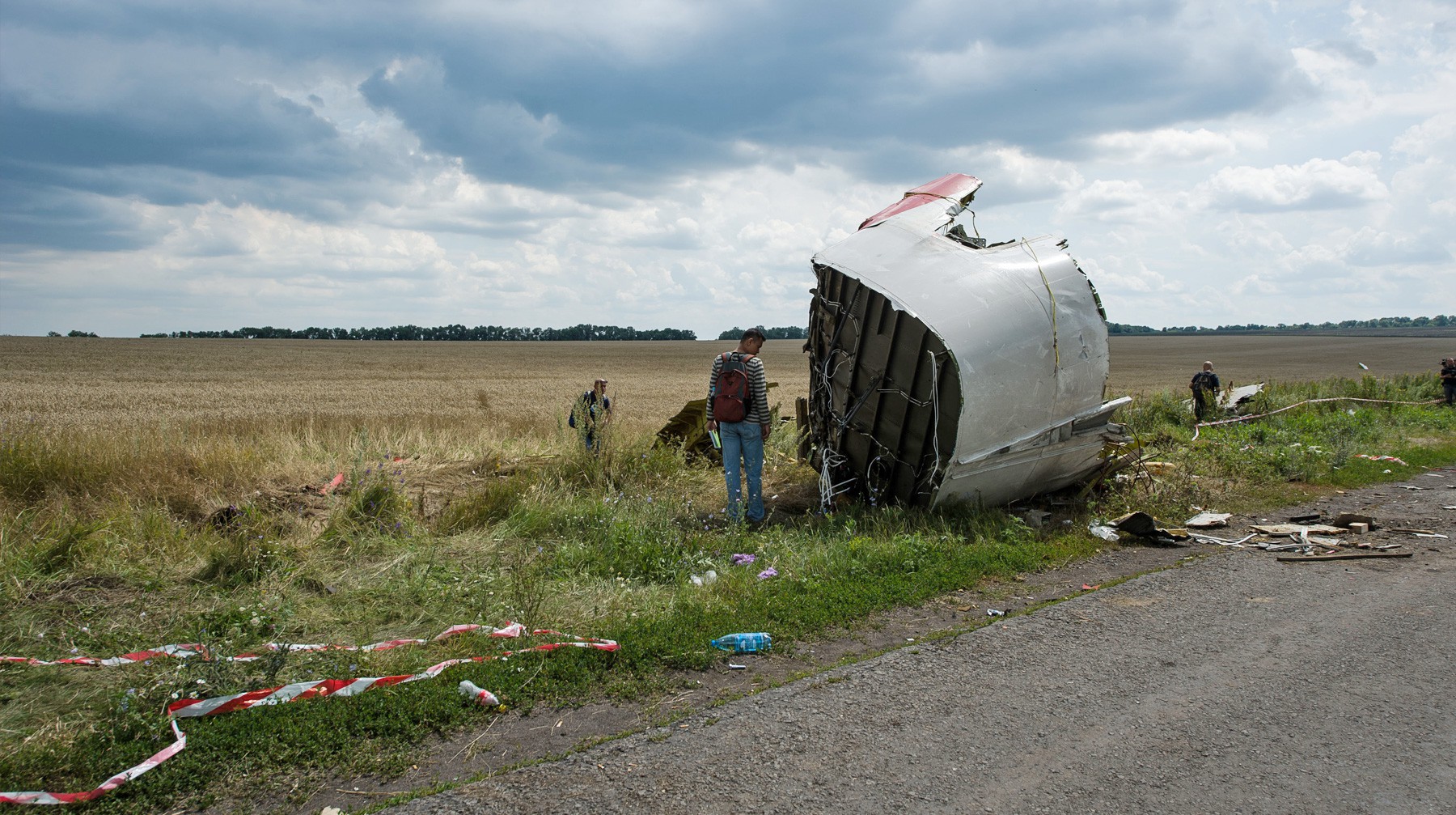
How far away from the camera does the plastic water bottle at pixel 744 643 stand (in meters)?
4.54

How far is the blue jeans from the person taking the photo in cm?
771

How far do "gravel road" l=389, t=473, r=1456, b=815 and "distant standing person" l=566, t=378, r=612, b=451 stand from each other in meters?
5.20

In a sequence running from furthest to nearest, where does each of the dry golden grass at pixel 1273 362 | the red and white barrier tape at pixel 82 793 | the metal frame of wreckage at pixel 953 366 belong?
the dry golden grass at pixel 1273 362 → the metal frame of wreckage at pixel 953 366 → the red and white barrier tape at pixel 82 793

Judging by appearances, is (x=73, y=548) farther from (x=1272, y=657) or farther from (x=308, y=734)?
(x=1272, y=657)

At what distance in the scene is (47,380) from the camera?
30.8 meters

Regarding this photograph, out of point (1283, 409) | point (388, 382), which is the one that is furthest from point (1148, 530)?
point (388, 382)

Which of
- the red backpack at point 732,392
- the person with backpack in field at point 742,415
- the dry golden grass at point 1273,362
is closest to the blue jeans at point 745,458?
the person with backpack in field at point 742,415

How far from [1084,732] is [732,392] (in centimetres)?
450

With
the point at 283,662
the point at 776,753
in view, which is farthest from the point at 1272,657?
the point at 283,662

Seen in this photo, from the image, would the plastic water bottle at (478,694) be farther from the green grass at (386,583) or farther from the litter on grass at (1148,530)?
the litter on grass at (1148,530)

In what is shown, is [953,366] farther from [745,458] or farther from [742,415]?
[745,458]

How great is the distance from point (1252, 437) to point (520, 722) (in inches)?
Result: 523

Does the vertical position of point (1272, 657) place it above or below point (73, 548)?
below

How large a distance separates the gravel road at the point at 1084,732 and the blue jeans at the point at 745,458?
3055mm
